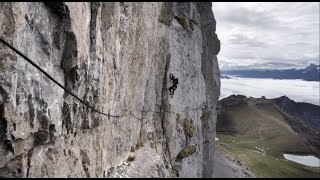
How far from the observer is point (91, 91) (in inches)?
789

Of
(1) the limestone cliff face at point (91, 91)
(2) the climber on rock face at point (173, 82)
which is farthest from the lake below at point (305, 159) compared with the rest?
(2) the climber on rock face at point (173, 82)

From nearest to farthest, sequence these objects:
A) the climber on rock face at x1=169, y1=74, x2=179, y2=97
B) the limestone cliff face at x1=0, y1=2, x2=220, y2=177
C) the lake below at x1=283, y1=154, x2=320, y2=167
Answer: the limestone cliff face at x1=0, y1=2, x2=220, y2=177
the climber on rock face at x1=169, y1=74, x2=179, y2=97
the lake below at x1=283, y1=154, x2=320, y2=167

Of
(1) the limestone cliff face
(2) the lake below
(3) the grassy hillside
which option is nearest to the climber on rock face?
(1) the limestone cliff face

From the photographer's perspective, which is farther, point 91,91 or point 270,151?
point 270,151

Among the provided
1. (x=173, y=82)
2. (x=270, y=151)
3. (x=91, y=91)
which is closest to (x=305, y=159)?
(x=270, y=151)

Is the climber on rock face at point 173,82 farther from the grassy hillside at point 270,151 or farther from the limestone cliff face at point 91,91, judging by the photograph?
the grassy hillside at point 270,151

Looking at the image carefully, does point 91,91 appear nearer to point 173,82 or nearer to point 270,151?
point 173,82

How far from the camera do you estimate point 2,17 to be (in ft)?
39.6

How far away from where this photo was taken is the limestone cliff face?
1320cm

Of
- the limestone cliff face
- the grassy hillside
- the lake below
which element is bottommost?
the lake below

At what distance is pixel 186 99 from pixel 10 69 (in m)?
36.9

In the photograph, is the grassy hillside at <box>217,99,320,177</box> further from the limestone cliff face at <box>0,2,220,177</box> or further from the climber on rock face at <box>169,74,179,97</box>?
the limestone cliff face at <box>0,2,220,177</box>

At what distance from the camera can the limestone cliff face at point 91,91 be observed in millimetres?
13200

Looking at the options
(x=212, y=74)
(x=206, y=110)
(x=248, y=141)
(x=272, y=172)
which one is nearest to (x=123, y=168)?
(x=206, y=110)
